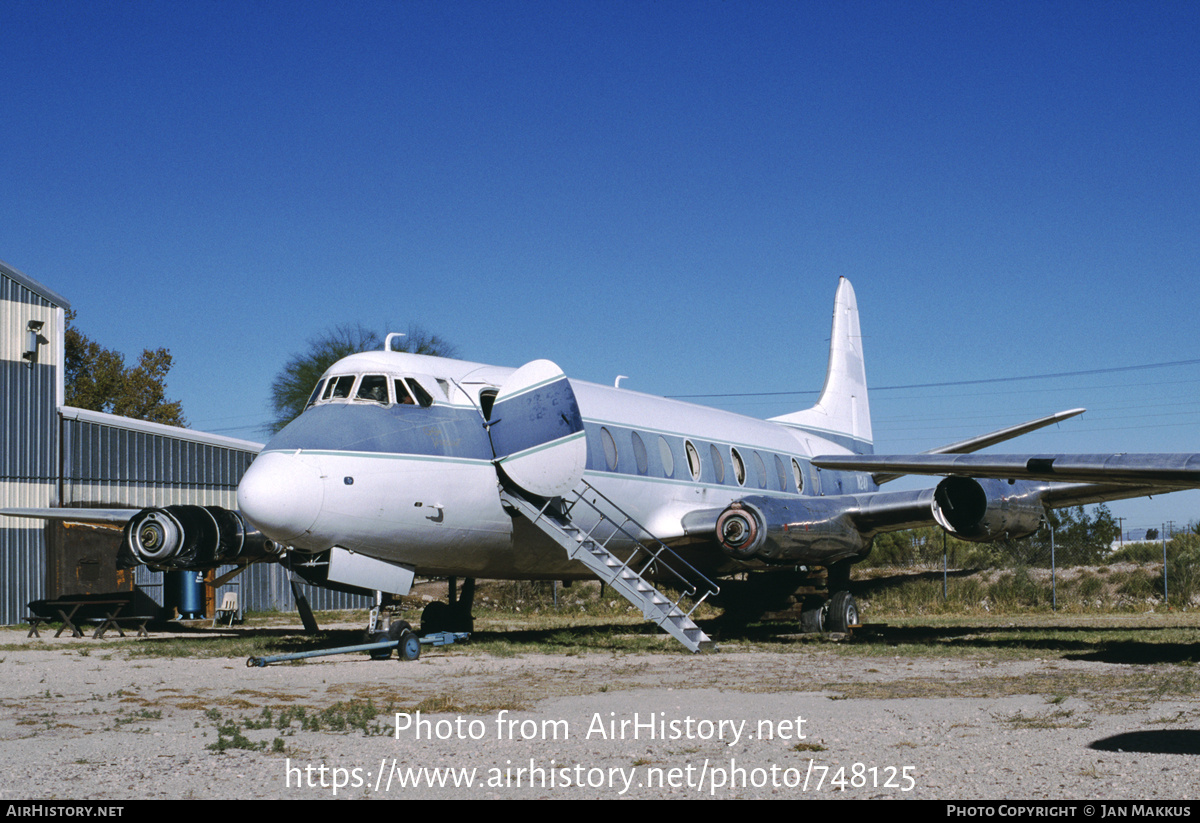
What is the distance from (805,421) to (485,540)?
1181 centimetres

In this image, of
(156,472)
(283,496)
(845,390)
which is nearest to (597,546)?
(283,496)

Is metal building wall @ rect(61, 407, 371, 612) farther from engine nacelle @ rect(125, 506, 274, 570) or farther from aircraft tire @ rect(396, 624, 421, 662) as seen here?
aircraft tire @ rect(396, 624, 421, 662)

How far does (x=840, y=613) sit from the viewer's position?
1884 centimetres

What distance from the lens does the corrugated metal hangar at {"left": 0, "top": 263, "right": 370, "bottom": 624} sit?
26625 mm

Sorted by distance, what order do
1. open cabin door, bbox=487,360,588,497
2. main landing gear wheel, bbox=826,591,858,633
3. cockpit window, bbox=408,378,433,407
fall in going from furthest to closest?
main landing gear wheel, bbox=826,591,858,633 → open cabin door, bbox=487,360,588,497 → cockpit window, bbox=408,378,433,407

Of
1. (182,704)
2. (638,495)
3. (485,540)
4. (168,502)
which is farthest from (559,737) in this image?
(168,502)

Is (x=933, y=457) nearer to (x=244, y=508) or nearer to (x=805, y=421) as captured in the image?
(x=244, y=508)

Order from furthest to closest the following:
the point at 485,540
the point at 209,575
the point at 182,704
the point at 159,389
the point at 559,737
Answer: the point at 159,389 < the point at 209,575 < the point at 485,540 < the point at 182,704 < the point at 559,737

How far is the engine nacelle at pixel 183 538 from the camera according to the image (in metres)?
17.4

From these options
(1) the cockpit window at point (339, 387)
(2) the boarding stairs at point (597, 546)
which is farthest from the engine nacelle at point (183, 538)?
(2) the boarding stairs at point (597, 546)

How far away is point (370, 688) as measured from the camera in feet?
36.2

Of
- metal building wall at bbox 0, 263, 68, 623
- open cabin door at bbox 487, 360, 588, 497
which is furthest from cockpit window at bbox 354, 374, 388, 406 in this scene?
metal building wall at bbox 0, 263, 68, 623

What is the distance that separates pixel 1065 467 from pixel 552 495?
21.6 ft

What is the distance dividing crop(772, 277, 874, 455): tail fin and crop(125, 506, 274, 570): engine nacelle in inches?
510
